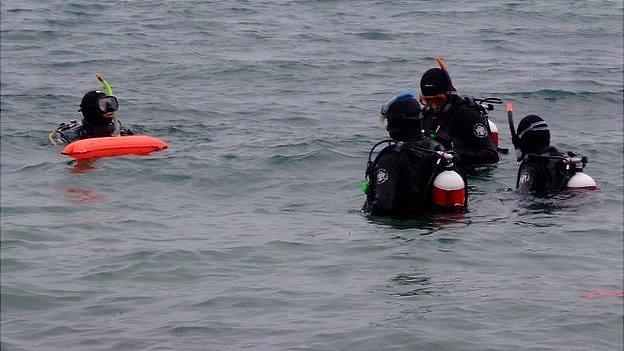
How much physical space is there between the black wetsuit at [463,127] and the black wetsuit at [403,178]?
1.82 m

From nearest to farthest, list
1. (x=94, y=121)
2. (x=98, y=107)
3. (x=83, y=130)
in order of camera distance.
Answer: (x=98, y=107), (x=94, y=121), (x=83, y=130)

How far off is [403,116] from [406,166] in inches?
14.9

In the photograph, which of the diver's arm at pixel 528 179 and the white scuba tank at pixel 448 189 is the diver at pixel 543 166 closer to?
the diver's arm at pixel 528 179

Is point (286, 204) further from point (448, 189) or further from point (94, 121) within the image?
point (94, 121)

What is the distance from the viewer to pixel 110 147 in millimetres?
11328

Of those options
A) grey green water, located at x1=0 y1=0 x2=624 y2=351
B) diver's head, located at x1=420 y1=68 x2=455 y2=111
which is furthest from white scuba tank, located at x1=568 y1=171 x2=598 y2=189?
diver's head, located at x1=420 y1=68 x2=455 y2=111

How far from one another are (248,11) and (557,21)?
Result: 226 inches

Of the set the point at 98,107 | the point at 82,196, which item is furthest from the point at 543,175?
the point at 98,107

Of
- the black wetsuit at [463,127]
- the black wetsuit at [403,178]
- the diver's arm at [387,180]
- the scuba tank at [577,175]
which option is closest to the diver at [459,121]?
the black wetsuit at [463,127]

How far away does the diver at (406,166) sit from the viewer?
8469 mm

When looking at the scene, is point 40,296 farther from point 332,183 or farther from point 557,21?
point 557,21

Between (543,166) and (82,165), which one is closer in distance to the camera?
(543,166)

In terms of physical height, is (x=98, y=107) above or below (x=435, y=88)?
below

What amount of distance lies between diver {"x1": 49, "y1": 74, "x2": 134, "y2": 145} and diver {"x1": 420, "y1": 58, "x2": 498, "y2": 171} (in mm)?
3198
